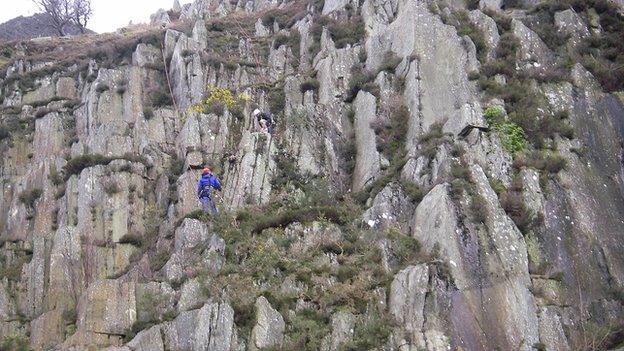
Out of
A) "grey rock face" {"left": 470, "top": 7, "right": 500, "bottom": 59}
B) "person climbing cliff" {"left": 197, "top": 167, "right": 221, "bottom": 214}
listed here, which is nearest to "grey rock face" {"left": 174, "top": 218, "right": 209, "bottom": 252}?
"person climbing cliff" {"left": 197, "top": 167, "right": 221, "bottom": 214}

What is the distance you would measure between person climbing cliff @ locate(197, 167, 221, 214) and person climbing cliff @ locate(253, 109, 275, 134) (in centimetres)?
390

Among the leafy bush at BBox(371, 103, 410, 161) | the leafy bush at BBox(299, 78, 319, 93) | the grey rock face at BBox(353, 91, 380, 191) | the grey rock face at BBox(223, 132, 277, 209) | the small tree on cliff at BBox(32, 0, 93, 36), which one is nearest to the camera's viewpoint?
the grey rock face at BBox(223, 132, 277, 209)

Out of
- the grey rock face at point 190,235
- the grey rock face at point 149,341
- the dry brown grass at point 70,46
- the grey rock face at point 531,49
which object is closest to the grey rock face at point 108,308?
the grey rock face at point 149,341

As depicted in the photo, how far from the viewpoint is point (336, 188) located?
113 feet

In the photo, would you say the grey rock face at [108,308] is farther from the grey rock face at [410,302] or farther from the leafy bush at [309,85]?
Answer: the leafy bush at [309,85]

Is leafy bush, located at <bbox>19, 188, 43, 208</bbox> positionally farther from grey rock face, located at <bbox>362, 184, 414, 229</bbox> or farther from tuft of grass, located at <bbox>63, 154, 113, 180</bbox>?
grey rock face, located at <bbox>362, 184, 414, 229</bbox>

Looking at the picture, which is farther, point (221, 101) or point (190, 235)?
point (221, 101)

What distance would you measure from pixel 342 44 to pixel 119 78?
38.1 feet

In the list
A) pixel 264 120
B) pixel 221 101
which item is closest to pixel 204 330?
pixel 264 120

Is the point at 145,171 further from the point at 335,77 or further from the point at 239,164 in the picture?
the point at 335,77

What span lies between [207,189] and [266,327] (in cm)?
778

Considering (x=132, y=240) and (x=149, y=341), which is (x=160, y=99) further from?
(x=149, y=341)

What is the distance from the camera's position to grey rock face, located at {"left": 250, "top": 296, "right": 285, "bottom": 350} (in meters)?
26.7

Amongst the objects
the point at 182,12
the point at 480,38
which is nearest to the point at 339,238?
the point at 480,38
